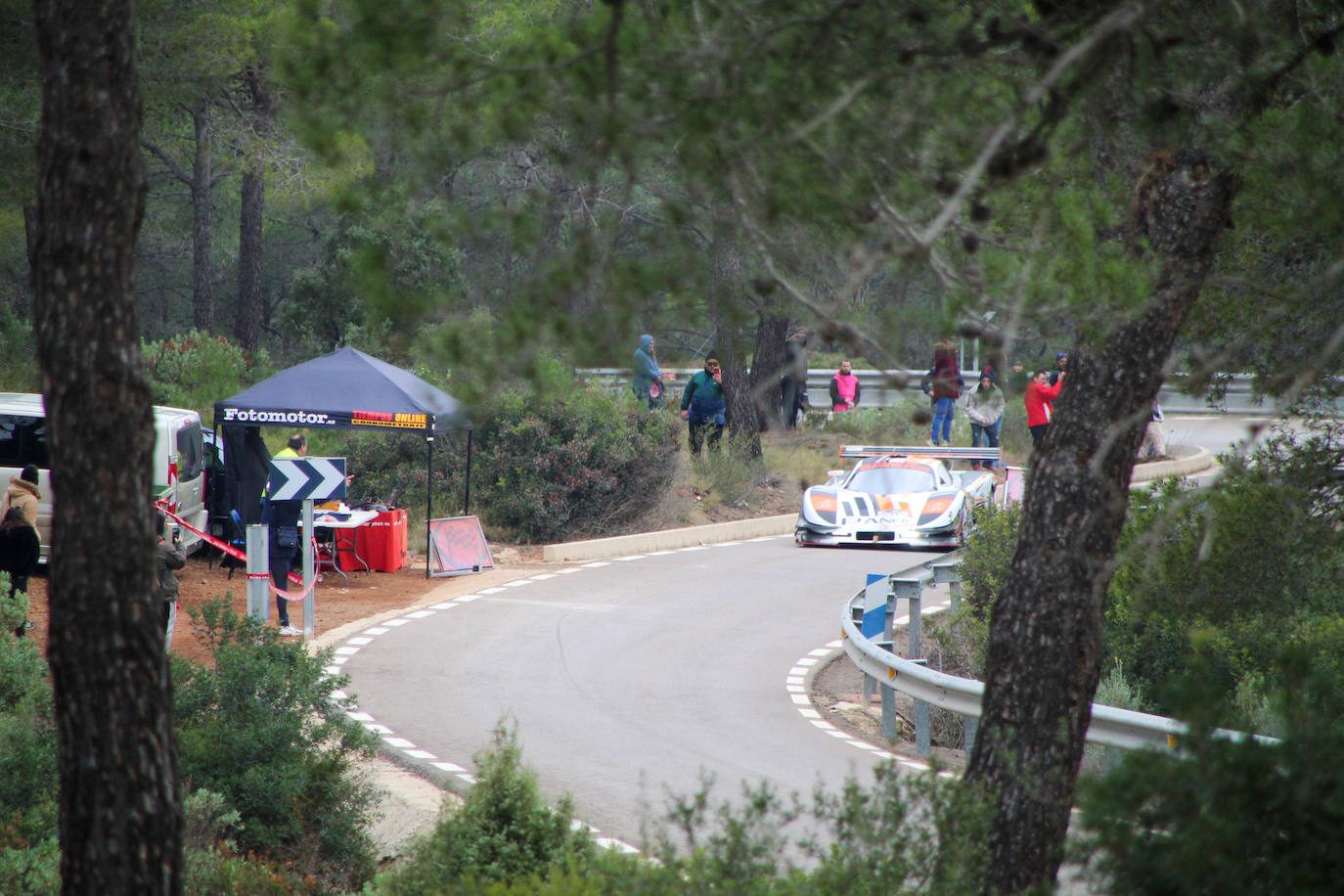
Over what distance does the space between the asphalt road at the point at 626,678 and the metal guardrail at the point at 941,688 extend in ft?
2.04

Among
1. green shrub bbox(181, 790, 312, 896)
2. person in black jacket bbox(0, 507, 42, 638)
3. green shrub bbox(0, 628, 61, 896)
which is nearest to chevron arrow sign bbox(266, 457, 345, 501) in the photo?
person in black jacket bbox(0, 507, 42, 638)

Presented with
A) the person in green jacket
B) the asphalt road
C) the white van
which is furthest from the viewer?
the person in green jacket

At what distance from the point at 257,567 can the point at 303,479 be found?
3.91 ft

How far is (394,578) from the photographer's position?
56.7 feet

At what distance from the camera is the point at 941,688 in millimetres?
9906

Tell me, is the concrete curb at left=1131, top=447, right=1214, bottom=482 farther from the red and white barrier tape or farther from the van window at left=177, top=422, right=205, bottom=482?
the van window at left=177, top=422, right=205, bottom=482

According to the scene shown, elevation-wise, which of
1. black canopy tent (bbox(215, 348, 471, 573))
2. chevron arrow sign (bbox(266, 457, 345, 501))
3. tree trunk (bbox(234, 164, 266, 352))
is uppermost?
tree trunk (bbox(234, 164, 266, 352))

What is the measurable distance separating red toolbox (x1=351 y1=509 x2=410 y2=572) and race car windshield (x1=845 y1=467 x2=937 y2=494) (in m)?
6.08

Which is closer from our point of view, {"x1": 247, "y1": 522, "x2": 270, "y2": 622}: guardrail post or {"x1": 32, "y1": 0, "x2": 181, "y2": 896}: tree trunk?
{"x1": 32, "y1": 0, "x2": 181, "y2": 896}: tree trunk

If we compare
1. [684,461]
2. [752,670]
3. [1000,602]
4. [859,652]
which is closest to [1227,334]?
[1000,602]

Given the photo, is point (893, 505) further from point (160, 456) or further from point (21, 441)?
point (21, 441)

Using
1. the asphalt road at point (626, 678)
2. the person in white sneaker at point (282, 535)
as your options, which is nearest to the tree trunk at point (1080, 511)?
the asphalt road at point (626, 678)

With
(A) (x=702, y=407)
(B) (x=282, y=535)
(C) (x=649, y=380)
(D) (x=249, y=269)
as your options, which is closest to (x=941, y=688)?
(C) (x=649, y=380)

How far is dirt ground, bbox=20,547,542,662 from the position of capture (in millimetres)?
14383
